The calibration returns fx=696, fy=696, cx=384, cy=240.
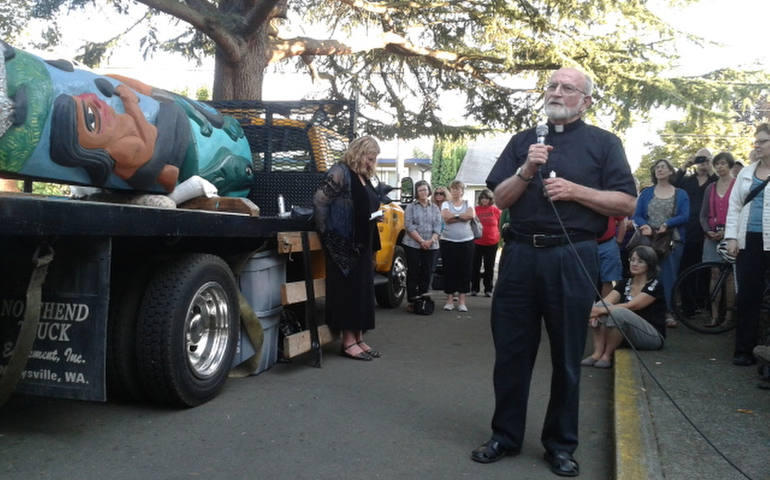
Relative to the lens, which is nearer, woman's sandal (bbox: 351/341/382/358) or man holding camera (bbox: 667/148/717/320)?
woman's sandal (bbox: 351/341/382/358)

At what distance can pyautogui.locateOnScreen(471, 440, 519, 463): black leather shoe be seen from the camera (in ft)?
12.1

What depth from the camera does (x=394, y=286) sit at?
9.86 metres

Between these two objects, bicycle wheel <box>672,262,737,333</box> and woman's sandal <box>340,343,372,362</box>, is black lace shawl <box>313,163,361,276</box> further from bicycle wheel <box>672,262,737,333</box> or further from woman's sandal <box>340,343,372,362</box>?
bicycle wheel <box>672,262,737,333</box>

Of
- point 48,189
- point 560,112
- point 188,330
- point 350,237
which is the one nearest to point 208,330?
point 188,330

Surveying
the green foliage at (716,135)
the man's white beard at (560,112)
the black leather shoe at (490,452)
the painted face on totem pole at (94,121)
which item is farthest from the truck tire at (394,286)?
the man's white beard at (560,112)

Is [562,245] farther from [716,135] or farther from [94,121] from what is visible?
[716,135]

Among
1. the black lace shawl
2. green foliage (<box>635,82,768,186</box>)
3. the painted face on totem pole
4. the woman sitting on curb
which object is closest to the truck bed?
the painted face on totem pole

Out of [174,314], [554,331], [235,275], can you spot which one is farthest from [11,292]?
[554,331]

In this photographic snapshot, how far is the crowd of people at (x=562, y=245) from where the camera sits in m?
3.52

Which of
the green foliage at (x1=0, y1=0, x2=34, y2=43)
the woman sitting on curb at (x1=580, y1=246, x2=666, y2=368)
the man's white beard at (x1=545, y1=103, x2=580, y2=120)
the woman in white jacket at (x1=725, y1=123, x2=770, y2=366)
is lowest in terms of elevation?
the woman sitting on curb at (x1=580, y1=246, x2=666, y2=368)

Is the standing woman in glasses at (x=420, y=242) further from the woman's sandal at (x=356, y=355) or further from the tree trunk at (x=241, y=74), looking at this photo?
the tree trunk at (x=241, y=74)

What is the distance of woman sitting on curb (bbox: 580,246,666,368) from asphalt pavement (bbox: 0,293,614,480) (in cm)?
42

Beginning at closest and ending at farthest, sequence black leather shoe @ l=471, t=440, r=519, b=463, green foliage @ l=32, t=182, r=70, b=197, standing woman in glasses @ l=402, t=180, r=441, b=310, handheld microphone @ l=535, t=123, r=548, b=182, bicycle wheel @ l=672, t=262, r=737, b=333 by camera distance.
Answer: handheld microphone @ l=535, t=123, r=548, b=182 → black leather shoe @ l=471, t=440, r=519, b=463 → green foliage @ l=32, t=182, r=70, b=197 → bicycle wheel @ l=672, t=262, r=737, b=333 → standing woman in glasses @ l=402, t=180, r=441, b=310

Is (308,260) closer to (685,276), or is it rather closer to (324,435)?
(324,435)
